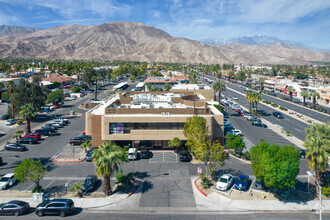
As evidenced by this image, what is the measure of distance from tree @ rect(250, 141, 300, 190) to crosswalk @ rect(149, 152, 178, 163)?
14817 mm

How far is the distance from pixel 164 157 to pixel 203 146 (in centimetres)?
1159

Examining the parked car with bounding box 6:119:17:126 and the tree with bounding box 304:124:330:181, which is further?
the parked car with bounding box 6:119:17:126

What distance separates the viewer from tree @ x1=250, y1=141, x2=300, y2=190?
2697 cm

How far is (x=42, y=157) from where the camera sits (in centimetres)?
4191

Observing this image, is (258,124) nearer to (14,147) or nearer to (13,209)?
(14,147)

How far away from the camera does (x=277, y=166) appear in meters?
27.2

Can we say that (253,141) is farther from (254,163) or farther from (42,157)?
(42,157)

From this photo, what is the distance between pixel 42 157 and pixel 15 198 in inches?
516

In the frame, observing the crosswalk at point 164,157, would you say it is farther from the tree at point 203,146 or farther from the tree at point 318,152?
the tree at point 318,152

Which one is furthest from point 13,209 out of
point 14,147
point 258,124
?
point 258,124

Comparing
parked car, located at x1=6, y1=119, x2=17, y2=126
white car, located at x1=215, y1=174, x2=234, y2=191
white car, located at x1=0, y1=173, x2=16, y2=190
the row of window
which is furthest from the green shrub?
parked car, located at x1=6, y1=119, x2=17, y2=126

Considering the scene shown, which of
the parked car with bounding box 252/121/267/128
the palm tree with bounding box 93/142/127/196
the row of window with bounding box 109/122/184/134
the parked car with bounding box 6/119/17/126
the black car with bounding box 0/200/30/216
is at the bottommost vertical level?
the black car with bounding box 0/200/30/216

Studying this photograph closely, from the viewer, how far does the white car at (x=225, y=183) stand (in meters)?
31.2

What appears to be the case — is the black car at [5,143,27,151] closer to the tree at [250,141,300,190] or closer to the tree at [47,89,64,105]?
the tree at [47,89,64,105]
